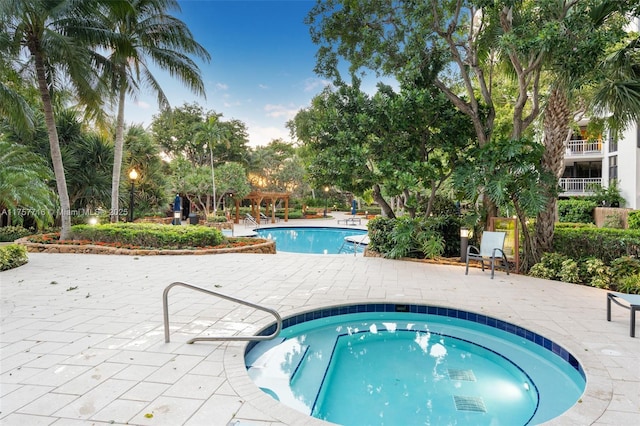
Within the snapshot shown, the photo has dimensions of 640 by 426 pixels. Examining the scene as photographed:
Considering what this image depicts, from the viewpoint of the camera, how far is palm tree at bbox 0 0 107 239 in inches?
354

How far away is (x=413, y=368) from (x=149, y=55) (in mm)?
12913

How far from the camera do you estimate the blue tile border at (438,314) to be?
3.60 meters

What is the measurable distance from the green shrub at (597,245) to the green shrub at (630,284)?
0.84m

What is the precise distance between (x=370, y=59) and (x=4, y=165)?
10474mm

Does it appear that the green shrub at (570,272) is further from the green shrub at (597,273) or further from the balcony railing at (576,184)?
the balcony railing at (576,184)

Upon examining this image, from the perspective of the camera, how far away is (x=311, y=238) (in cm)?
1920

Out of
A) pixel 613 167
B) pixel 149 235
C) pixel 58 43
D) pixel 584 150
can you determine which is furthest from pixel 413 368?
pixel 584 150

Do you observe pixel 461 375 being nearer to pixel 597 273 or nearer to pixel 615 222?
pixel 597 273

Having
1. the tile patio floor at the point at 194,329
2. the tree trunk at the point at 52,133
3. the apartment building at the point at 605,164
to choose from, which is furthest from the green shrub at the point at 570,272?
the tree trunk at the point at 52,133

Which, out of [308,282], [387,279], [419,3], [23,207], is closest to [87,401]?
[308,282]

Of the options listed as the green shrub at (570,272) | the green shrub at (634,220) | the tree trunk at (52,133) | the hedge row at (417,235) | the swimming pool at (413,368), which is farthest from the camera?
the green shrub at (634,220)

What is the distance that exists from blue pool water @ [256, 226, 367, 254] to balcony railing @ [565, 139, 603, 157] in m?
13.7

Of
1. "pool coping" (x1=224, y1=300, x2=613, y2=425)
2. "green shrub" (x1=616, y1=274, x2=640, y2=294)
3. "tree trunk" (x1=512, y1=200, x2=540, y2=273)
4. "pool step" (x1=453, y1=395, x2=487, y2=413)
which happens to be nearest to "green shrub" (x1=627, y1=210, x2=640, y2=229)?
"tree trunk" (x1=512, y1=200, x2=540, y2=273)

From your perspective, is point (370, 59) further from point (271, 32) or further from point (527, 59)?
point (271, 32)
